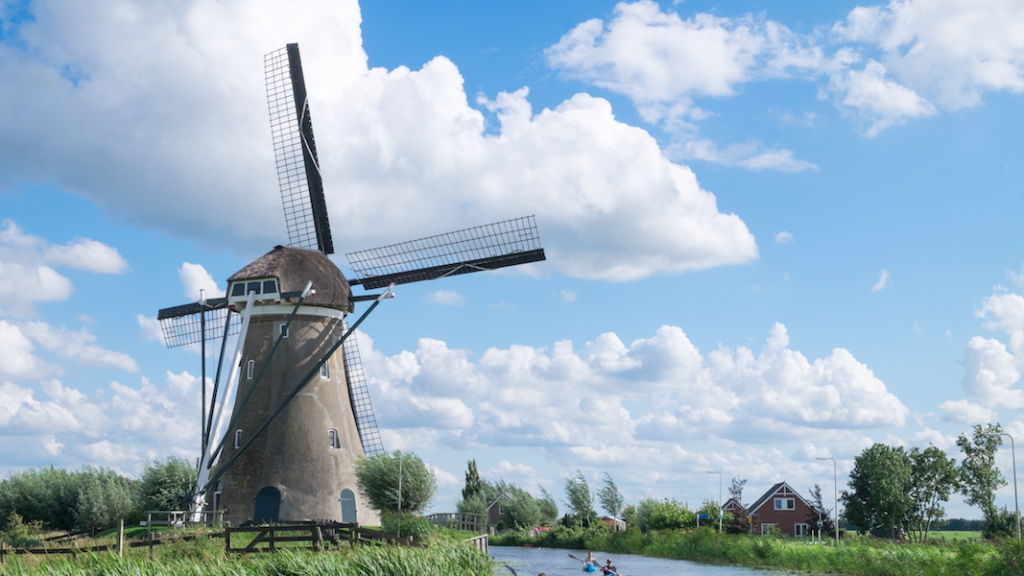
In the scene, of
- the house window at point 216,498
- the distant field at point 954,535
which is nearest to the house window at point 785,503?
the distant field at point 954,535

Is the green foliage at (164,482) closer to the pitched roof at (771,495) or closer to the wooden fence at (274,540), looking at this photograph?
the wooden fence at (274,540)

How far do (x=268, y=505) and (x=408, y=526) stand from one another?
5654 millimetres

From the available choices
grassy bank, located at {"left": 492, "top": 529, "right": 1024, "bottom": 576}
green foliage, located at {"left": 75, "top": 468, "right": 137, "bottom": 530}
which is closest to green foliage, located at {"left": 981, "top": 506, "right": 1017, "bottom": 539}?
grassy bank, located at {"left": 492, "top": 529, "right": 1024, "bottom": 576}

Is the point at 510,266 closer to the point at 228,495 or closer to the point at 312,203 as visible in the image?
the point at 312,203

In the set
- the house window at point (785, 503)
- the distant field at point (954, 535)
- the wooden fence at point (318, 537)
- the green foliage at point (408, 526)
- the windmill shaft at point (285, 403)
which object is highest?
the windmill shaft at point (285, 403)

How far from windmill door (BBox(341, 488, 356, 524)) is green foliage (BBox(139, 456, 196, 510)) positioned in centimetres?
743

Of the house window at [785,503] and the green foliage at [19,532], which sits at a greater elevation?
the green foliage at [19,532]

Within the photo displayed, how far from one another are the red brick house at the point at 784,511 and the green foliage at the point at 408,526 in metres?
42.2

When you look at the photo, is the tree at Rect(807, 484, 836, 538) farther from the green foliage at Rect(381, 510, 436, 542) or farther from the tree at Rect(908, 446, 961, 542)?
the green foliage at Rect(381, 510, 436, 542)

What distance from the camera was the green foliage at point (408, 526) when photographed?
31.5m

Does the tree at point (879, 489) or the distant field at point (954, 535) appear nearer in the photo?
the distant field at point (954, 535)

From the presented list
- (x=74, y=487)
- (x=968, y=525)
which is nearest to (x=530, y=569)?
(x=74, y=487)

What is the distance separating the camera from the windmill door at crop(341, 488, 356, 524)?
113ft

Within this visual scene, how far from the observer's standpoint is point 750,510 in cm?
6994
